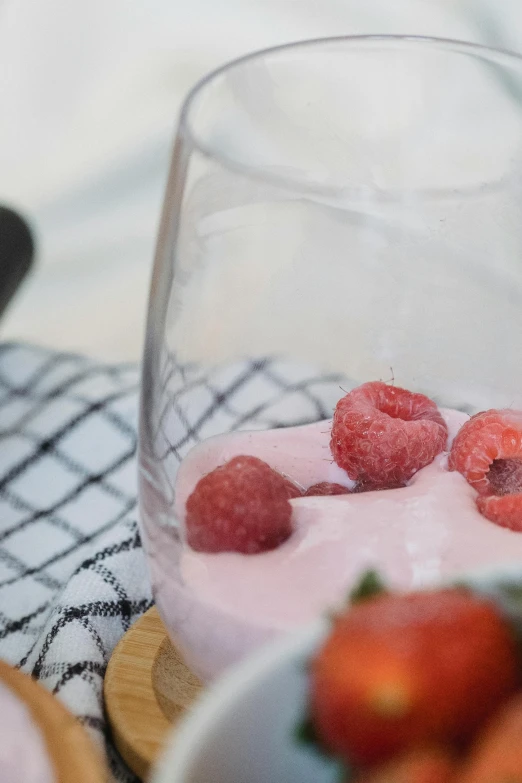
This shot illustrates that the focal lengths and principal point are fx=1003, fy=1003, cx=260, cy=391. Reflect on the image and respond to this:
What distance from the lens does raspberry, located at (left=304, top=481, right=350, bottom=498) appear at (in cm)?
54

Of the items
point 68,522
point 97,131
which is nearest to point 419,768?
point 68,522

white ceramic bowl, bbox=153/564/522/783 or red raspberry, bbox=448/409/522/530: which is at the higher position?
white ceramic bowl, bbox=153/564/522/783

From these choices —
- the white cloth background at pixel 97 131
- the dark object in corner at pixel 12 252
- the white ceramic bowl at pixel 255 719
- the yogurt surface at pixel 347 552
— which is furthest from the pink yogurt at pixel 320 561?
the white cloth background at pixel 97 131

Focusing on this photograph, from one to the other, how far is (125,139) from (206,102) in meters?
0.66

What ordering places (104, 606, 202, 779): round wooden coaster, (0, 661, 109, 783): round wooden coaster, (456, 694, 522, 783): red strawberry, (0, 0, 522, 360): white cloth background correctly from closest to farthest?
(456, 694, 522, 783): red strawberry → (0, 661, 109, 783): round wooden coaster → (104, 606, 202, 779): round wooden coaster → (0, 0, 522, 360): white cloth background

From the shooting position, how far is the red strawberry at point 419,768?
→ 0.26 m

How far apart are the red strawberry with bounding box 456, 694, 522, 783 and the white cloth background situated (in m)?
0.95

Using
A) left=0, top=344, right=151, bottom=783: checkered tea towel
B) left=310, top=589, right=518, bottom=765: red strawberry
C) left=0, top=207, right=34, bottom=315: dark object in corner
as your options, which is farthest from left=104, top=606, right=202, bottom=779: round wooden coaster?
left=0, top=207, right=34, bottom=315: dark object in corner

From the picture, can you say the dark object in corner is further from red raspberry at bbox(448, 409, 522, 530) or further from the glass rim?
red raspberry at bbox(448, 409, 522, 530)

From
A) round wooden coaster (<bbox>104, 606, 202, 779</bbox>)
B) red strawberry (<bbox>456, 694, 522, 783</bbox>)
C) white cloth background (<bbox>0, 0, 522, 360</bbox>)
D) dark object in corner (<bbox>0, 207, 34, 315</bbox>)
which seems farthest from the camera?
white cloth background (<bbox>0, 0, 522, 360</bbox>)

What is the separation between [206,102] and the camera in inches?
22.6

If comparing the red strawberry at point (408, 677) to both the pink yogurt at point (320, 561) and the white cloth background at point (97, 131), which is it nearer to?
the pink yogurt at point (320, 561)

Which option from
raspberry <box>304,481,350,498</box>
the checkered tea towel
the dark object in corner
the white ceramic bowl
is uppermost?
the white ceramic bowl

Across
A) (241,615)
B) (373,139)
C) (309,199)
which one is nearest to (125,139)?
(373,139)
